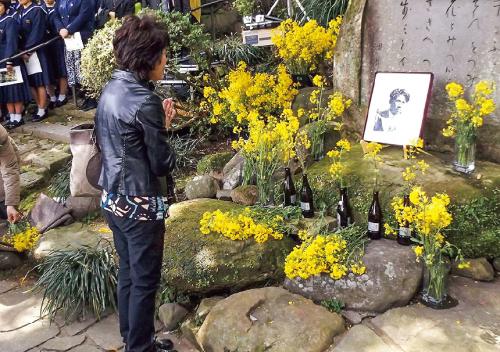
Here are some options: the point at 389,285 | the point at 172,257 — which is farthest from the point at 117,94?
the point at 389,285

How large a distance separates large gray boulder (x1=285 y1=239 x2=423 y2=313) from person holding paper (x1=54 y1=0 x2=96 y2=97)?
243 inches

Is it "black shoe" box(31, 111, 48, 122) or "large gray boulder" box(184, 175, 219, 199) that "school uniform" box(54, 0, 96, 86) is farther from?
"large gray boulder" box(184, 175, 219, 199)

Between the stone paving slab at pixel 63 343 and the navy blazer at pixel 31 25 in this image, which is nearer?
the stone paving slab at pixel 63 343

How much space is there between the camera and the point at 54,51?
8820mm

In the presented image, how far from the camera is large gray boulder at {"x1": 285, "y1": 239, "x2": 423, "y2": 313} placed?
12.0 feet

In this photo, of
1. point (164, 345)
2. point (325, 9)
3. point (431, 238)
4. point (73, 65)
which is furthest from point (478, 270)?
point (73, 65)

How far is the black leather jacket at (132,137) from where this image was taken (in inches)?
117

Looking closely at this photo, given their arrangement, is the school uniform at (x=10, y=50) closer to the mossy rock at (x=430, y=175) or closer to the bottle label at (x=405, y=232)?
the mossy rock at (x=430, y=175)

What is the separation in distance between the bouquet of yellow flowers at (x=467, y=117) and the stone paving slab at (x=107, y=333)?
118 inches

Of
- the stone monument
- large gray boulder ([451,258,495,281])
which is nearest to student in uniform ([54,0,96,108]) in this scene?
the stone monument

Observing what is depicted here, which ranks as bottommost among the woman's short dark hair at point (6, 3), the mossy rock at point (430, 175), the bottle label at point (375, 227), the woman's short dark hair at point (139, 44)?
the bottle label at point (375, 227)

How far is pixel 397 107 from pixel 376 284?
5.75 ft

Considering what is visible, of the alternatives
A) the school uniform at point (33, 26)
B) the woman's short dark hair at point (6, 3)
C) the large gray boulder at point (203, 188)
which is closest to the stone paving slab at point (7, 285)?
the large gray boulder at point (203, 188)

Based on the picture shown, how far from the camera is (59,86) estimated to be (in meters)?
9.20
